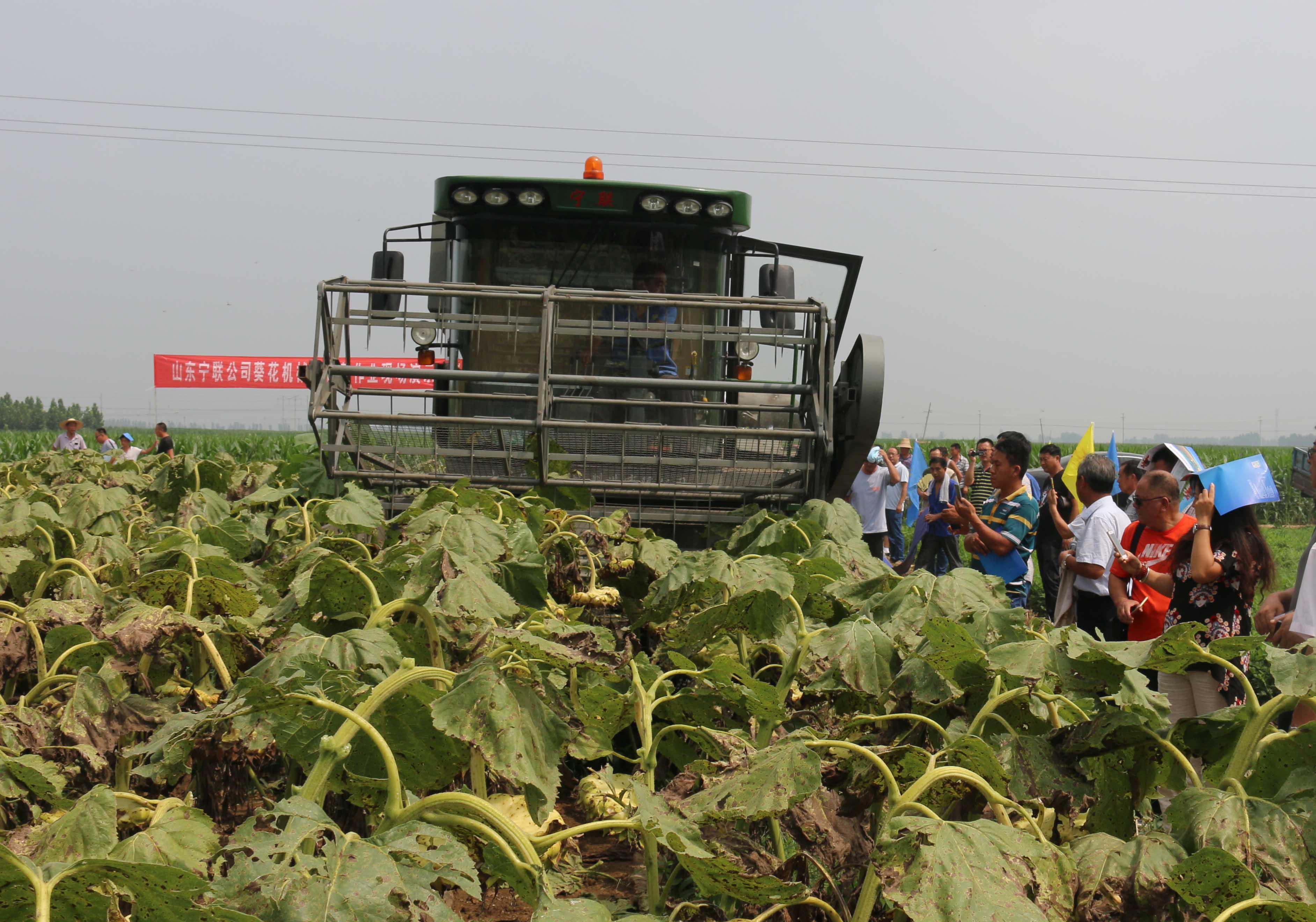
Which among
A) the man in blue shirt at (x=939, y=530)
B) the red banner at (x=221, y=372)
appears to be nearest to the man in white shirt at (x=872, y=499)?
the man in blue shirt at (x=939, y=530)

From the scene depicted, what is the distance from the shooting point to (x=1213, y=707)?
4.46m

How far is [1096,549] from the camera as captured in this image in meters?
6.24

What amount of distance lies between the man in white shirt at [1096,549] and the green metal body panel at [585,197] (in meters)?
2.65

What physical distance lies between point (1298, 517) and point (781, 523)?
37.1 meters

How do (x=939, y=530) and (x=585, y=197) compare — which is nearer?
(x=585, y=197)

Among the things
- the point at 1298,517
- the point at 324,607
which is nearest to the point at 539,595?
the point at 324,607

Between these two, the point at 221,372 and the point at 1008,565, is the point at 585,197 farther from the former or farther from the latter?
the point at 221,372

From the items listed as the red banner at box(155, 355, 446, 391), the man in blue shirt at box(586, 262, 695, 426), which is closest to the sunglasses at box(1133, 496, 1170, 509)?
the man in blue shirt at box(586, 262, 695, 426)

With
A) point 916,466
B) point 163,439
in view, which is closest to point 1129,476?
point 916,466

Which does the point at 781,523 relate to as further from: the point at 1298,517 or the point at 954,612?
the point at 1298,517

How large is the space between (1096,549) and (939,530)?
5.05 meters

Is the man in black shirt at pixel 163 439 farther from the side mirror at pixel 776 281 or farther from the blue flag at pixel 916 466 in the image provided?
the side mirror at pixel 776 281

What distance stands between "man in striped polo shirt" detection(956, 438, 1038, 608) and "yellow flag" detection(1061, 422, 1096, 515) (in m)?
2.29

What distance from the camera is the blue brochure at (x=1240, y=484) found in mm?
4965
